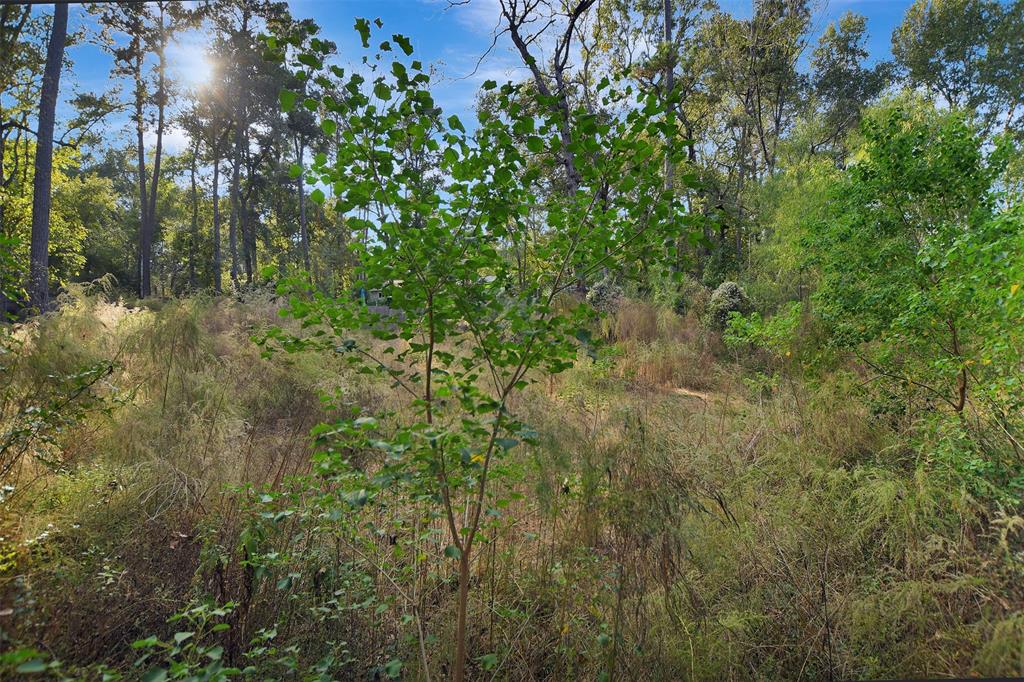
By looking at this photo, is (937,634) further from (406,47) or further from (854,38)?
(854,38)

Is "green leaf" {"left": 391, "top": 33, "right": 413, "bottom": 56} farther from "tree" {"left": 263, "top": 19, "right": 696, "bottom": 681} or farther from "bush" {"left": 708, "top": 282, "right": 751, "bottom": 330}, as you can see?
"bush" {"left": 708, "top": 282, "right": 751, "bottom": 330}

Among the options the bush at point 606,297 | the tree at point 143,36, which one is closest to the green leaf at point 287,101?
the tree at point 143,36

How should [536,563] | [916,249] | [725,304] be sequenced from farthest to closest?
[725,304] < [916,249] < [536,563]

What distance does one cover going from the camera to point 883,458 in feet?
8.80

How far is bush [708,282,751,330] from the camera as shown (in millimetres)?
6715

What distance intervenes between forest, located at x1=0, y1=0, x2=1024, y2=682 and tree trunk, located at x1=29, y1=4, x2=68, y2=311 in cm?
3

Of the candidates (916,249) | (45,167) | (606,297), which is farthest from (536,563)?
(606,297)

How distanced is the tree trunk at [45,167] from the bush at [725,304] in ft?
22.6

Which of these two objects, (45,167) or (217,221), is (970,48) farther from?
(217,221)

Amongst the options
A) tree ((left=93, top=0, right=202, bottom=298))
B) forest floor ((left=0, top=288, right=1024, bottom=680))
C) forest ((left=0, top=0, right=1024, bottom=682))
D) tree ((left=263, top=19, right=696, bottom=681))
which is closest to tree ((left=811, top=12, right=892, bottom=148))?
forest ((left=0, top=0, right=1024, bottom=682))

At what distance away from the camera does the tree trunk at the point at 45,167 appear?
2273mm

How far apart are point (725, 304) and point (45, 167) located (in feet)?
25.1

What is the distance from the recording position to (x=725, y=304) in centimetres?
707

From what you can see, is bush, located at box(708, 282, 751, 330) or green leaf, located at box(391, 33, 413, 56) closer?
green leaf, located at box(391, 33, 413, 56)
